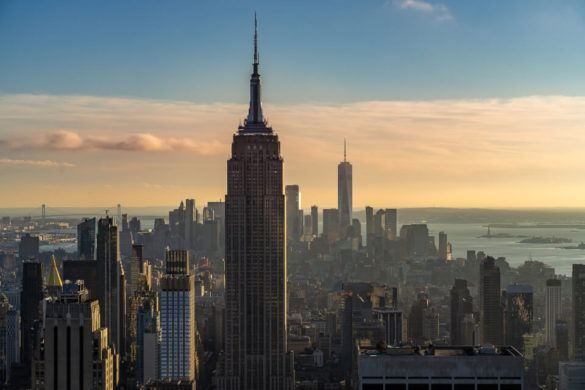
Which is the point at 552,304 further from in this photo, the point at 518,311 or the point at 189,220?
the point at 189,220

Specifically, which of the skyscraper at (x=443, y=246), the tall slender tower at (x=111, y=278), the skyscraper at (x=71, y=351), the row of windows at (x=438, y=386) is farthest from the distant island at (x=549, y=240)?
the row of windows at (x=438, y=386)

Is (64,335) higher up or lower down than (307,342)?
higher up

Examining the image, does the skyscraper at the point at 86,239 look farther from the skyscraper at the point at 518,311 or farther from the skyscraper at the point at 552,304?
the skyscraper at the point at 552,304

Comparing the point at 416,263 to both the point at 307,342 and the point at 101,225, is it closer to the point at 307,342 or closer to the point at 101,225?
the point at 307,342

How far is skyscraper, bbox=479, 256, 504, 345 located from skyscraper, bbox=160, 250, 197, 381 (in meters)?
4.46

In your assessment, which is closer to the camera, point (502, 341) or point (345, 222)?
point (502, 341)

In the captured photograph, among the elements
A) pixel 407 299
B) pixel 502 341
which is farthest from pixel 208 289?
pixel 502 341

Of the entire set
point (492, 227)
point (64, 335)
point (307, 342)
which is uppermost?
point (492, 227)

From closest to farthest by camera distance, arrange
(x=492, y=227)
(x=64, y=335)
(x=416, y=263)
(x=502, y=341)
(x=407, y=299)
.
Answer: (x=64, y=335) < (x=492, y=227) < (x=502, y=341) < (x=407, y=299) < (x=416, y=263)

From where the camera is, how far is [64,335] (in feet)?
26.2

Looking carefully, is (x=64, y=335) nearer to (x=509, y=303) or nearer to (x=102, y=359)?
(x=102, y=359)

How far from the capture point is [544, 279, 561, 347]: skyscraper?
1262cm

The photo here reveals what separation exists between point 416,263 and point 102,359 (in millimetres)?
9947

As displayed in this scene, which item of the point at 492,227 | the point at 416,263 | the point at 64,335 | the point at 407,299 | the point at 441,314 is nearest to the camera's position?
the point at 64,335
